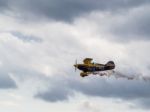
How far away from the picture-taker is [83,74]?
627 ft
